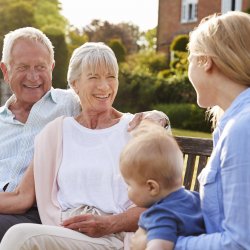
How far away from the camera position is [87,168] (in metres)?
3.43

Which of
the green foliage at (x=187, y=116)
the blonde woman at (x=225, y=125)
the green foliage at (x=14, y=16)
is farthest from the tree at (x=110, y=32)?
the blonde woman at (x=225, y=125)

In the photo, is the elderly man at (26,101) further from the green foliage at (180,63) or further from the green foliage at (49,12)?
the green foliage at (49,12)

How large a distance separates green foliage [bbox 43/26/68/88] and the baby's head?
63.9 ft

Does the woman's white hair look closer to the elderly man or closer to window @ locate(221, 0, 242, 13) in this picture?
the elderly man

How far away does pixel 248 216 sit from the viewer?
2375 millimetres

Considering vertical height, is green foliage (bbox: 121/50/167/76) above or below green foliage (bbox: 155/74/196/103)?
below

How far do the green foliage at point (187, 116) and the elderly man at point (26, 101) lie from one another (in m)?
15.6

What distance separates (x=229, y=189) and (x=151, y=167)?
318 millimetres

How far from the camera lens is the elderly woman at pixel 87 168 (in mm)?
3236

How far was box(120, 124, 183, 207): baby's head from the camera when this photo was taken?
2529 millimetres

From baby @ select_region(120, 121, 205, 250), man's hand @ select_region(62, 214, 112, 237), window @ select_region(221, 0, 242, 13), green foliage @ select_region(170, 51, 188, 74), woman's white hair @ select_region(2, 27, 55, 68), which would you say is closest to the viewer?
baby @ select_region(120, 121, 205, 250)

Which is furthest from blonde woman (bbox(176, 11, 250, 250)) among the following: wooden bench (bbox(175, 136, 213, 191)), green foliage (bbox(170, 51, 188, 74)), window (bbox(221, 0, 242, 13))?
window (bbox(221, 0, 242, 13))

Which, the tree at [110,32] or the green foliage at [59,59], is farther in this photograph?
the tree at [110,32]

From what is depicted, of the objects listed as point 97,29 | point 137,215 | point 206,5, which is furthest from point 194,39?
point 97,29
